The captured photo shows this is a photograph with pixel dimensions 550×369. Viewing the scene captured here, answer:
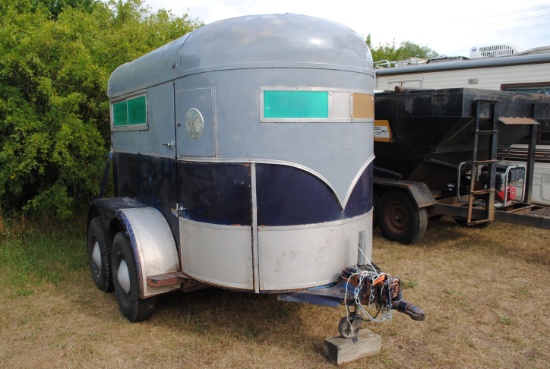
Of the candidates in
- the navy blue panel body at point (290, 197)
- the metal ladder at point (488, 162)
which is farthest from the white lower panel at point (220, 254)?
the metal ladder at point (488, 162)

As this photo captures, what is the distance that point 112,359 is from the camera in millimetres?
4055

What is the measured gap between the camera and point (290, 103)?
12.6ft

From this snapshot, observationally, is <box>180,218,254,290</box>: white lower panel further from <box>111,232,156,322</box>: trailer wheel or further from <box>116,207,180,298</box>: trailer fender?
<box>111,232,156,322</box>: trailer wheel

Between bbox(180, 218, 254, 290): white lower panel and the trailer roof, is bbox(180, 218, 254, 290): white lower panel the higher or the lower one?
the lower one

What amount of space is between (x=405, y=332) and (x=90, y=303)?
323 cm

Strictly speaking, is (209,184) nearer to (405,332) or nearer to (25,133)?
(405,332)

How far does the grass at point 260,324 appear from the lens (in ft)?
13.3

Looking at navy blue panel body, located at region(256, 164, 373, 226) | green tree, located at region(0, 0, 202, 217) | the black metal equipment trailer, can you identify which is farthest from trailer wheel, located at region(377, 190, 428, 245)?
green tree, located at region(0, 0, 202, 217)

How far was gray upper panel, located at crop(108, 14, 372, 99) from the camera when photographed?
12.4ft

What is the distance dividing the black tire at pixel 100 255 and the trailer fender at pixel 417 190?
414 cm

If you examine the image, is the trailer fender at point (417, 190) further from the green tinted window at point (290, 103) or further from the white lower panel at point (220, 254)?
the white lower panel at point (220, 254)

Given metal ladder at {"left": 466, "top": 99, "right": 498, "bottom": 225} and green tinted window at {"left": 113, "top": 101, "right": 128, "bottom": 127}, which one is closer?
green tinted window at {"left": 113, "top": 101, "right": 128, "bottom": 127}

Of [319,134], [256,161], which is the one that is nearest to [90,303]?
[256,161]

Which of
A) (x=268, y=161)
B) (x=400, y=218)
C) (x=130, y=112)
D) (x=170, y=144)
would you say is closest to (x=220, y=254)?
(x=268, y=161)
